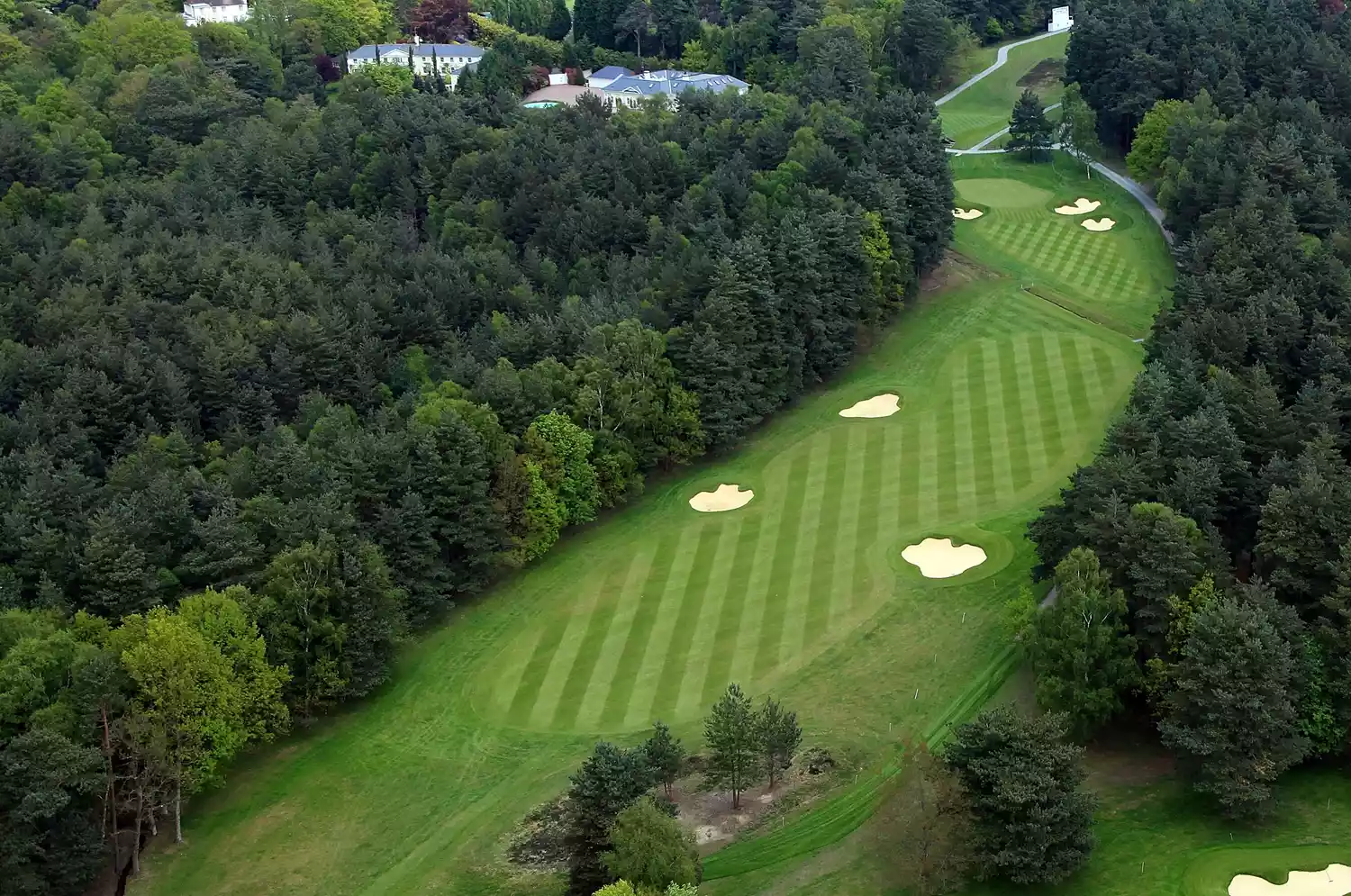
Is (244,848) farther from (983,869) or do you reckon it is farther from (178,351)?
(178,351)

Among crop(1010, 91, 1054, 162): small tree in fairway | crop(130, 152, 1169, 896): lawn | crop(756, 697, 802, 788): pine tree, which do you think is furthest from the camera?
crop(1010, 91, 1054, 162): small tree in fairway

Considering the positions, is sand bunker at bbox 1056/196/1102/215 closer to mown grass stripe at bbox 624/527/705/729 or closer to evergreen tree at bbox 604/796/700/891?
mown grass stripe at bbox 624/527/705/729

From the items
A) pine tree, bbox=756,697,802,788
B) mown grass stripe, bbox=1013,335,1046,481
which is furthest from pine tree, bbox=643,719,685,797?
mown grass stripe, bbox=1013,335,1046,481

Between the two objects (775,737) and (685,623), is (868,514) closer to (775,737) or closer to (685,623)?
(685,623)

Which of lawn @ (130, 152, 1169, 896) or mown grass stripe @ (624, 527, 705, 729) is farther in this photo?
mown grass stripe @ (624, 527, 705, 729)

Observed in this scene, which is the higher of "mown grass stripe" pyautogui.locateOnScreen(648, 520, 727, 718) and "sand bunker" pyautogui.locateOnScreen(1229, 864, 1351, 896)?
"mown grass stripe" pyautogui.locateOnScreen(648, 520, 727, 718)

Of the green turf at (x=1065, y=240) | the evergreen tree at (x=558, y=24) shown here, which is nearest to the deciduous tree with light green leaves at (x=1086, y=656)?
the green turf at (x=1065, y=240)

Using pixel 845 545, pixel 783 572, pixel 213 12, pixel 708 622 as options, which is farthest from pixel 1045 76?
pixel 708 622

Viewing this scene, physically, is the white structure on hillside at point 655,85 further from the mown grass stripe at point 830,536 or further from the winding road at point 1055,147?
the mown grass stripe at point 830,536
